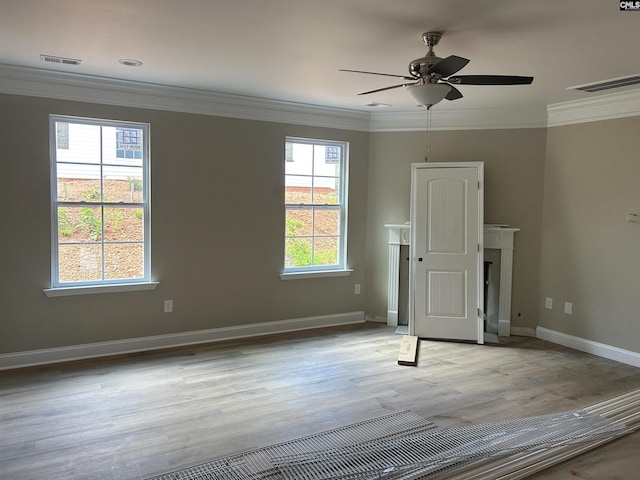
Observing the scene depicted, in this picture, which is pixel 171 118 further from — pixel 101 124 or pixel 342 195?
pixel 342 195

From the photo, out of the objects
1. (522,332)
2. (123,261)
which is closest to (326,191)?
(123,261)

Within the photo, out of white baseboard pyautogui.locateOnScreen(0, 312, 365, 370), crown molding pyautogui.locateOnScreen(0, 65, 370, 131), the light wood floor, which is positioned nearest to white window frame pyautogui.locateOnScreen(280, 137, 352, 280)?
crown molding pyautogui.locateOnScreen(0, 65, 370, 131)

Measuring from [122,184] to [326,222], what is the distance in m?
2.30

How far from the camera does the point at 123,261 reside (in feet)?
15.2

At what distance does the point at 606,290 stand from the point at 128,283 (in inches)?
182

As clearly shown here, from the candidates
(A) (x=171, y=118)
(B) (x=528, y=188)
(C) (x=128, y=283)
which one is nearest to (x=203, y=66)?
(A) (x=171, y=118)

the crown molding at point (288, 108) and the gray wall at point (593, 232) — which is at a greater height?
the crown molding at point (288, 108)

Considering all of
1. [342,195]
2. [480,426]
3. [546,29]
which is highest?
[546,29]

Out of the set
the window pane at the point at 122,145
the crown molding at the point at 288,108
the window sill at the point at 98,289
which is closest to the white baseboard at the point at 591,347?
the crown molding at the point at 288,108

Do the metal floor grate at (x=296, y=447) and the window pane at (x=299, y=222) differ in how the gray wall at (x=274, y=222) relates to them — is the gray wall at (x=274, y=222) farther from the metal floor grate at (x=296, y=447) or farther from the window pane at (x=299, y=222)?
the metal floor grate at (x=296, y=447)

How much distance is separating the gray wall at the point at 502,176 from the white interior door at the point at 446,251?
39 centimetres

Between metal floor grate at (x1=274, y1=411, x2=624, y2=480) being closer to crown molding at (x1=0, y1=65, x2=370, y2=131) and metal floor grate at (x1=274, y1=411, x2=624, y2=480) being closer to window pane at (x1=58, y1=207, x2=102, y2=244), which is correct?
window pane at (x1=58, y1=207, x2=102, y2=244)

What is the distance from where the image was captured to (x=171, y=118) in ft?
15.4

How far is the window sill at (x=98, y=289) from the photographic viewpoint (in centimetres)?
426
